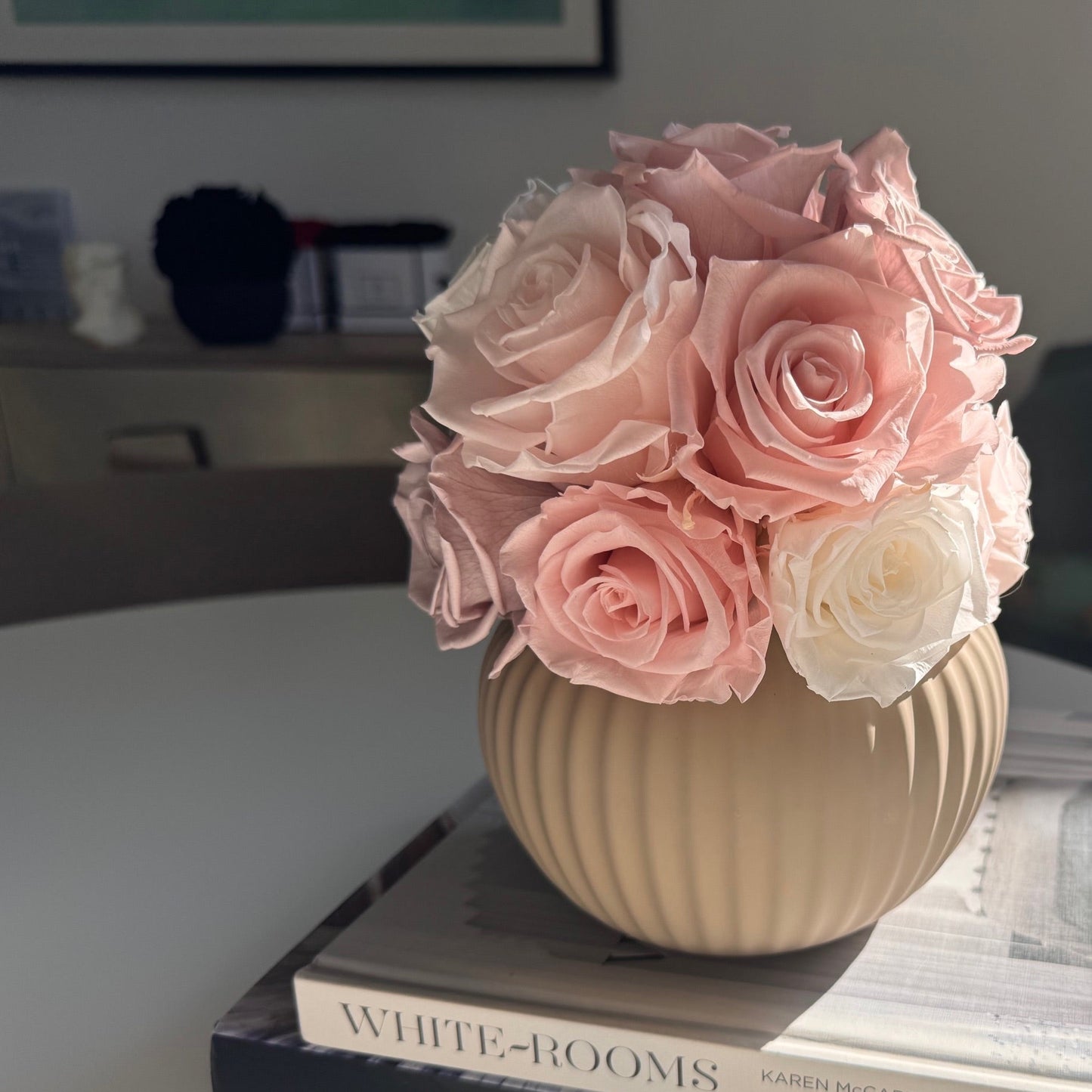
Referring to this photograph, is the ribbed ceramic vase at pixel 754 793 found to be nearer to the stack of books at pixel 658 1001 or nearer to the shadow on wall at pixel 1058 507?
the stack of books at pixel 658 1001

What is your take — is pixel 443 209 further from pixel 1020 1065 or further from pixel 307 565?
pixel 1020 1065

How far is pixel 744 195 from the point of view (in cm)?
44

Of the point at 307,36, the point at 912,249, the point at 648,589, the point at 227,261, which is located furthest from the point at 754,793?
the point at 307,36

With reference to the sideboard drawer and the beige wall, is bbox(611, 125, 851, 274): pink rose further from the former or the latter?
the beige wall

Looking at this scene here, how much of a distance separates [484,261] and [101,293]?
5.94 feet

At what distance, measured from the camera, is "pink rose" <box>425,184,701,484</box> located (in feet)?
1.38

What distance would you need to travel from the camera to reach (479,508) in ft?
1.57

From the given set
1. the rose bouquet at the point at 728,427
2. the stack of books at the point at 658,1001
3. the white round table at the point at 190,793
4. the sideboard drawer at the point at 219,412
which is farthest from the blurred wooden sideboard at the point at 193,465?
the rose bouquet at the point at 728,427

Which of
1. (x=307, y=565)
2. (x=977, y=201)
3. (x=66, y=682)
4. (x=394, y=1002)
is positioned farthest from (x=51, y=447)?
(x=394, y=1002)

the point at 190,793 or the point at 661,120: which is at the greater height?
the point at 661,120

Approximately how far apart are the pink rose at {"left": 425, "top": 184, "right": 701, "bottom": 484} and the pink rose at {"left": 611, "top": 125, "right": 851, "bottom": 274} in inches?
0.8

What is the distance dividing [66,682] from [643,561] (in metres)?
0.74

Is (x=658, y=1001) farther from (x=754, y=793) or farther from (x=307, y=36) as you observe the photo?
(x=307, y=36)

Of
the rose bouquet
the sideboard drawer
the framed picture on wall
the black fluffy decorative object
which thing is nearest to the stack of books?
the rose bouquet
